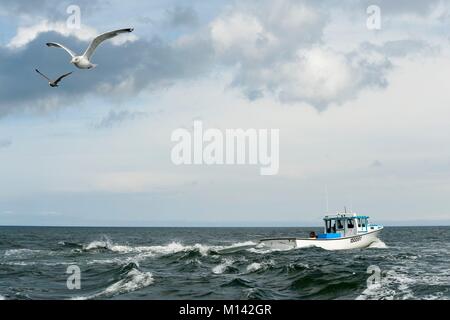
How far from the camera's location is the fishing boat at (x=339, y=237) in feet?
159

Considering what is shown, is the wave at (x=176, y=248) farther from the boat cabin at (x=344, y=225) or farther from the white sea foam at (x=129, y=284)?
the white sea foam at (x=129, y=284)

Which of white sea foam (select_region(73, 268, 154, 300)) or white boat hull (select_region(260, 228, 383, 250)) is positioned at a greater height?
white boat hull (select_region(260, 228, 383, 250))

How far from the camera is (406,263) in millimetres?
36906

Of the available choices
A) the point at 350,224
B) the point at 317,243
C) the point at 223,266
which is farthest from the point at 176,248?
the point at 223,266

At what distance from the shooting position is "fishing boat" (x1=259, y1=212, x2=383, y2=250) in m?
48.5

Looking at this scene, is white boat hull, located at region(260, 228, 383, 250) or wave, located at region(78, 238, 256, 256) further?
wave, located at region(78, 238, 256, 256)

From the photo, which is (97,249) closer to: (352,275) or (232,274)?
(232,274)

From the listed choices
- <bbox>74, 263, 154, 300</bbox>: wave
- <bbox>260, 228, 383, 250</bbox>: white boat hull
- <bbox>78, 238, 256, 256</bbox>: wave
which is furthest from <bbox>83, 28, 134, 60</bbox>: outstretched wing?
<bbox>260, 228, 383, 250</bbox>: white boat hull

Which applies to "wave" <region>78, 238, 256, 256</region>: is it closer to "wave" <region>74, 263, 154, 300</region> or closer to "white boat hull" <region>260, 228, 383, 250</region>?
"white boat hull" <region>260, 228, 383, 250</region>

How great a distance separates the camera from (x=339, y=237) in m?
49.5
